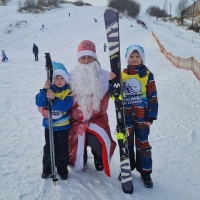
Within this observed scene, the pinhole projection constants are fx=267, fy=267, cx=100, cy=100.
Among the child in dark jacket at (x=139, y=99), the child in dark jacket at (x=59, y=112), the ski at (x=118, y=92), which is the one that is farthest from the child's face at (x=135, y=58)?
the child in dark jacket at (x=59, y=112)

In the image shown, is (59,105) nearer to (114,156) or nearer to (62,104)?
(62,104)

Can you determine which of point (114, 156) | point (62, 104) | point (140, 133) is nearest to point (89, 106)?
point (62, 104)

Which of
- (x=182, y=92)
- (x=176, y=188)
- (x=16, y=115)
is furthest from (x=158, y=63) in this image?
(x=176, y=188)

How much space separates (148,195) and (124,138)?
807 millimetres

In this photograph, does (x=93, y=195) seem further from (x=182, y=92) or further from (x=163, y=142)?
(x=182, y=92)

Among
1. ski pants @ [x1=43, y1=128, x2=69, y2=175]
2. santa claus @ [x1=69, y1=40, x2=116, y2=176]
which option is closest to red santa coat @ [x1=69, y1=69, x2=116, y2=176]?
santa claus @ [x1=69, y1=40, x2=116, y2=176]

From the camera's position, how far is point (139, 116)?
352cm

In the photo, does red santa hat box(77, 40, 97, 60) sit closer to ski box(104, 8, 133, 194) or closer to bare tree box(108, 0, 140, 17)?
ski box(104, 8, 133, 194)

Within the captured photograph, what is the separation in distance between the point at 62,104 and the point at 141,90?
3.40 ft

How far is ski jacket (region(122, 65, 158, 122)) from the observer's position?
346 cm

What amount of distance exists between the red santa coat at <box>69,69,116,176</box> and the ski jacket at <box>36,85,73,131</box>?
4.7 inches

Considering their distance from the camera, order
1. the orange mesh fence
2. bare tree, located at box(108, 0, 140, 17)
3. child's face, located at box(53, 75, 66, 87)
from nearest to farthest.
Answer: child's face, located at box(53, 75, 66, 87) < the orange mesh fence < bare tree, located at box(108, 0, 140, 17)

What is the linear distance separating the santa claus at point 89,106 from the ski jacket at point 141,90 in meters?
0.27

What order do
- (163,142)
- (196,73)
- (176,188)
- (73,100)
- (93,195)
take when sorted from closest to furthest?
(93,195), (73,100), (176,188), (163,142), (196,73)
